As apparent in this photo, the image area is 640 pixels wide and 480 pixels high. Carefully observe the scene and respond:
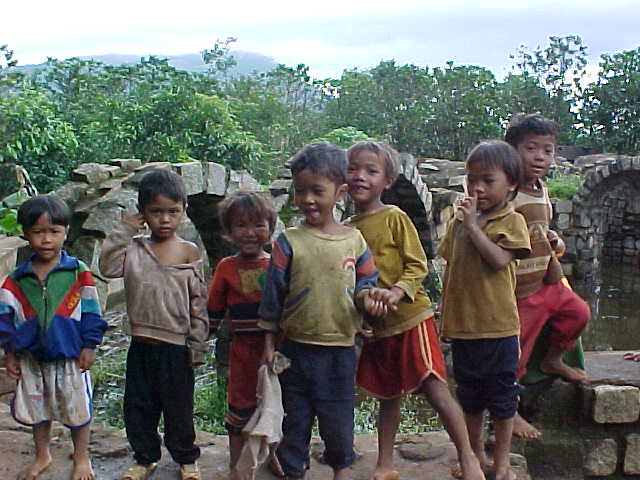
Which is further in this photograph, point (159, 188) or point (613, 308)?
point (613, 308)

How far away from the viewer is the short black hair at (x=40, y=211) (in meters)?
2.72

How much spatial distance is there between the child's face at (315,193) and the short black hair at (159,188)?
46 centimetres

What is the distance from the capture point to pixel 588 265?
14258mm

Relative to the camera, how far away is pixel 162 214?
2734 mm

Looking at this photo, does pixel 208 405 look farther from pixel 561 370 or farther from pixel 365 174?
pixel 365 174

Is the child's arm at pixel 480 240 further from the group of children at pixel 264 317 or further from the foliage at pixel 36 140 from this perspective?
the foliage at pixel 36 140

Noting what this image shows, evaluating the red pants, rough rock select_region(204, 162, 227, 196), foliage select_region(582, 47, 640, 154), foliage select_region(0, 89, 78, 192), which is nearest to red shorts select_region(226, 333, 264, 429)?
the red pants

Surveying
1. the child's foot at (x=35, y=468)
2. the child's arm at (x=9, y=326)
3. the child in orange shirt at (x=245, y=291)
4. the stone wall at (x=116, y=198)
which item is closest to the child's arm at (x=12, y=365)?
the child's arm at (x=9, y=326)

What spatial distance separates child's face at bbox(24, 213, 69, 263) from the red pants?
1883mm

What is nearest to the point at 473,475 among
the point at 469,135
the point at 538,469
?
the point at 538,469

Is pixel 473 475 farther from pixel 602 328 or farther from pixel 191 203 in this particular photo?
pixel 602 328

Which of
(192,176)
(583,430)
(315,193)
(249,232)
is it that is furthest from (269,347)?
(192,176)

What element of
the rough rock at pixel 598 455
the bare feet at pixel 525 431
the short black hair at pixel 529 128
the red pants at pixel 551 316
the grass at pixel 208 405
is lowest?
the grass at pixel 208 405

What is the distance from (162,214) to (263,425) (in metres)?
0.86
